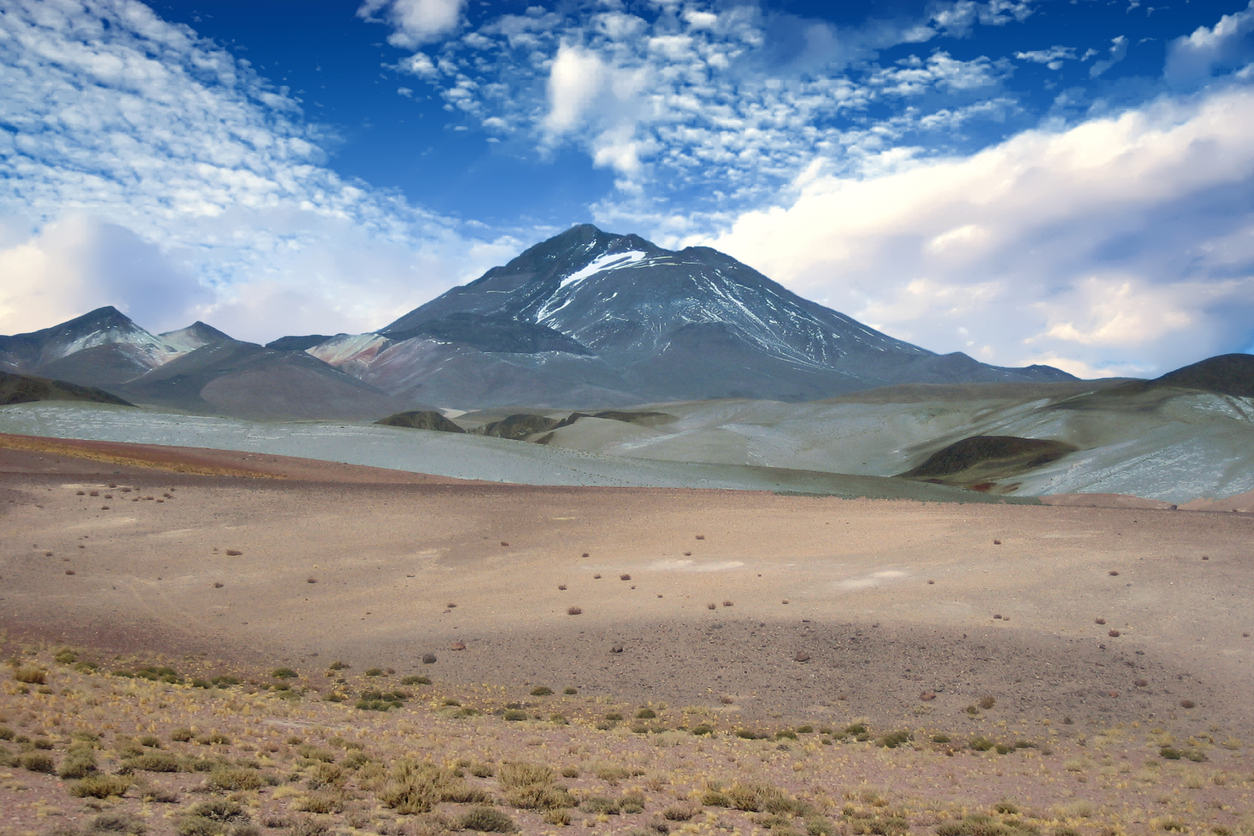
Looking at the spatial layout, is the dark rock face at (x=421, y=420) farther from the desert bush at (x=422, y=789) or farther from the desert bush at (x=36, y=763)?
the desert bush at (x=36, y=763)

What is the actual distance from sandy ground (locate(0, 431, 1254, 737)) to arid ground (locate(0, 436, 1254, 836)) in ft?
0.24

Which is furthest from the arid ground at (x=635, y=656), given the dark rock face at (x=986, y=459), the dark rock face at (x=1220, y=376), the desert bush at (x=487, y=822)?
the dark rock face at (x=1220, y=376)

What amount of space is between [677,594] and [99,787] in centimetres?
1001

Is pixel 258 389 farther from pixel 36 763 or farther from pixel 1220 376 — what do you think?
pixel 36 763

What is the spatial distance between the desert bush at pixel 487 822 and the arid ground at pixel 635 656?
0.12m

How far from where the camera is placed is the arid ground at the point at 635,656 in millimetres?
6598

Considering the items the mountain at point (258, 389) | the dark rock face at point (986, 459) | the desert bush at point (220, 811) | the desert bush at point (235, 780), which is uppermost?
the mountain at point (258, 389)

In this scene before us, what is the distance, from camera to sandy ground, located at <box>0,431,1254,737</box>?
10.6m

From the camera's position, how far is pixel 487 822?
18.8 feet

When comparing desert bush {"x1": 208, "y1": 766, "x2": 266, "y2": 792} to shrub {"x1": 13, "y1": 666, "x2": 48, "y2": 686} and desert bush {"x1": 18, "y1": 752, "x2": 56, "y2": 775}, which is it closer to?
desert bush {"x1": 18, "y1": 752, "x2": 56, "y2": 775}

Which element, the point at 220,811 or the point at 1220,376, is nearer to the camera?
the point at 220,811

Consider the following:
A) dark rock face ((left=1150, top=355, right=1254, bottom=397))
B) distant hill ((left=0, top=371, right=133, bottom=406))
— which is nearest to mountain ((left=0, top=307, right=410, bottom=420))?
distant hill ((left=0, top=371, right=133, bottom=406))

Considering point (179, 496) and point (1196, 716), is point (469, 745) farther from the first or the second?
point (179, 496)

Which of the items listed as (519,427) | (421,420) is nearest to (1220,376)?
(519,427)
